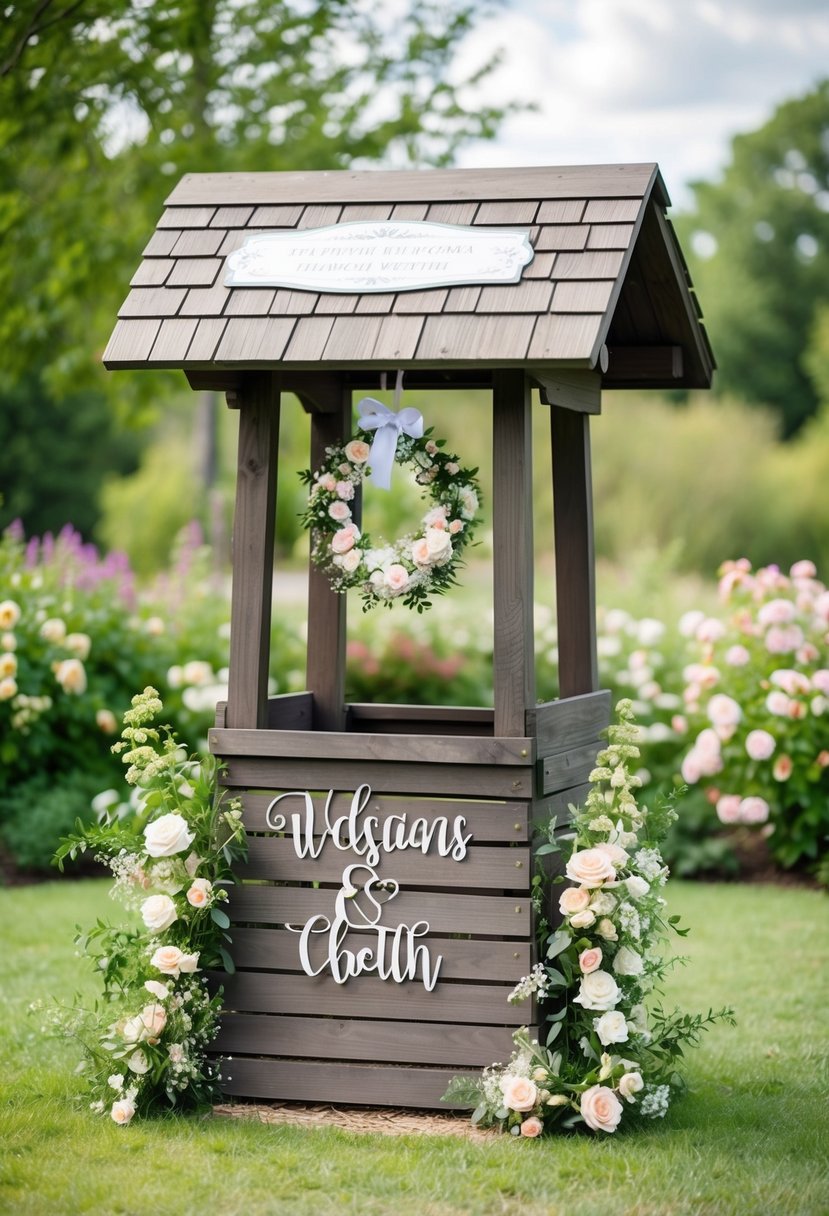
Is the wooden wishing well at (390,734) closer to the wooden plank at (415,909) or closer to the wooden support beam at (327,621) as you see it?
the wooden plank at (415,909)

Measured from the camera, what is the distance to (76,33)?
22.6 ft

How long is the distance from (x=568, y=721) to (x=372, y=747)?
2.03 ft

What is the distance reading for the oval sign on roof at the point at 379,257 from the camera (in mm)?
3697

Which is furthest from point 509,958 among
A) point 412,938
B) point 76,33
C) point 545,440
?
point 545,440

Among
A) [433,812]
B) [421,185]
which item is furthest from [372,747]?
[421,185]

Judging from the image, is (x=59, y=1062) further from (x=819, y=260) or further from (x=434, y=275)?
(x=819, y=260)

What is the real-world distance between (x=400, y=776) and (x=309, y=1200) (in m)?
1.09

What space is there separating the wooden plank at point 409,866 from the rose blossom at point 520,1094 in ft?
1.56

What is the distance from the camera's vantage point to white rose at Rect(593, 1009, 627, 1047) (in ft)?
11.5

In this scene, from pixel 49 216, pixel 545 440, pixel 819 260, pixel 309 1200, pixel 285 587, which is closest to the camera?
pixel 309 1200

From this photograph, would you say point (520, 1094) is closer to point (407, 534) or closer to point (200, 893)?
point (200, 893)

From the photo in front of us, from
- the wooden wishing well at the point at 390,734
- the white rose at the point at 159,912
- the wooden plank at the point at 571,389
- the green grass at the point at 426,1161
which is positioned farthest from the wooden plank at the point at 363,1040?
the wooden plank at the point at 571,389

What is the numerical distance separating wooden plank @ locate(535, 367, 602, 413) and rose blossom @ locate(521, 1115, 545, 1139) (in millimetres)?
1849

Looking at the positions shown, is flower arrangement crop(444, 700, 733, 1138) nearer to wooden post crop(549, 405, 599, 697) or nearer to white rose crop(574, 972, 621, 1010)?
white rose crop(574, 972, 621, 1010)
